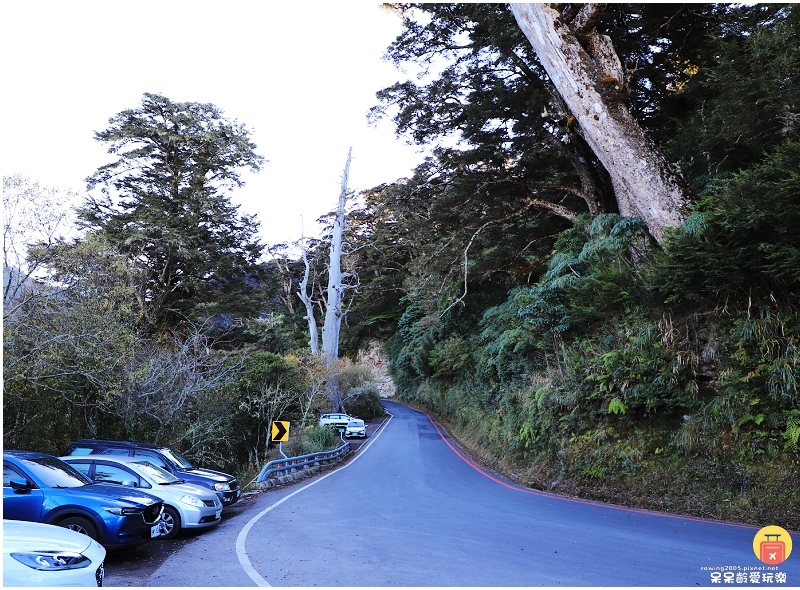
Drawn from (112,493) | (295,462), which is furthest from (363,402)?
(112,493)

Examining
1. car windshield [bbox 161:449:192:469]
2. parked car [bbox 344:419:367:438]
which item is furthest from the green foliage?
parked car [bbox 344:419:367:438]

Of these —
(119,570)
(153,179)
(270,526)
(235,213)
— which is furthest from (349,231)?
(119,570)

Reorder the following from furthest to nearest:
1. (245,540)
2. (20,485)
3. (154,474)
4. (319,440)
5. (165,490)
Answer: (319,440) → (154,474) → (165,490) → (245,540) → (20,485)

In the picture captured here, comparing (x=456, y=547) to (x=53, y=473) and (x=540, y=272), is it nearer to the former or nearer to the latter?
(x=53, y=473)

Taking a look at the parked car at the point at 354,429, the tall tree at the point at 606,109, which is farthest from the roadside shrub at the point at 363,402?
the tall tree at the point at 606,109

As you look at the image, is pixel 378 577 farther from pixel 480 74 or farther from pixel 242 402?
pixel 480 74

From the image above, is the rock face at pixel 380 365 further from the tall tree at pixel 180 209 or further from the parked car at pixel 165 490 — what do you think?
the parked car at pixel 165 490

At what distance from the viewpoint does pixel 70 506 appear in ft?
24.2

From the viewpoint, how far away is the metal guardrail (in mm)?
15594

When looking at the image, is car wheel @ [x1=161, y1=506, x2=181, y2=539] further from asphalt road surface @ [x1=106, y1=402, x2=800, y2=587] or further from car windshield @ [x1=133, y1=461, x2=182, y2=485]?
car windshield @ [x1=133, y1=461, x2=182, y2=485]

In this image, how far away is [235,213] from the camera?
88.8 feet

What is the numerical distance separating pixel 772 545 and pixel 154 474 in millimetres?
9777

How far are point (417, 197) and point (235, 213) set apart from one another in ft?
32.4

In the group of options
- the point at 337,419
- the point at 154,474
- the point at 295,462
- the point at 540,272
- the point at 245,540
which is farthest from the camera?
the point at 337,419
